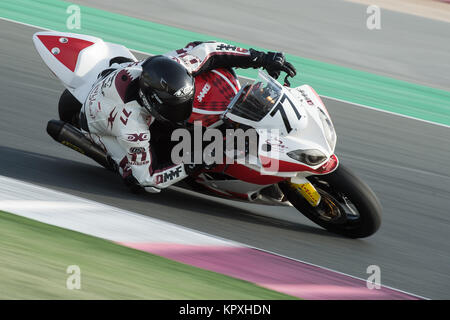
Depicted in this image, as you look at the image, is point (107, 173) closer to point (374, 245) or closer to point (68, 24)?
point (374, 245)

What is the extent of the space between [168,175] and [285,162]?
0.97 meters

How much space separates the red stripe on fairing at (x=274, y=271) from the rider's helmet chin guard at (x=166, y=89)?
1.07 m

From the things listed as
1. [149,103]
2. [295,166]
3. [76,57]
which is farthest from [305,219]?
[76,57]

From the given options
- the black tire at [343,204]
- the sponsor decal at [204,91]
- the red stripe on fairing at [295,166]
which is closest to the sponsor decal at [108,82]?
the sponsor decal at [204,91]

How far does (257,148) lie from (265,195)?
19.4 inches

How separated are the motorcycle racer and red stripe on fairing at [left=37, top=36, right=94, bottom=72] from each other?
56 cm

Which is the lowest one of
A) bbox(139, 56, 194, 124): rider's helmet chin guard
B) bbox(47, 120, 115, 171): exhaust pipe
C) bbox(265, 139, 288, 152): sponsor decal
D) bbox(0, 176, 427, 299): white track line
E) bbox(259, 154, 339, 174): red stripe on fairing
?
Answer: bbox(0, 176, 427, 299): white track line

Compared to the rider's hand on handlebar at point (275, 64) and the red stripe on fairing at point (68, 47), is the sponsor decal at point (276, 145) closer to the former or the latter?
the rider's hand on handlebar at point (275, 64)

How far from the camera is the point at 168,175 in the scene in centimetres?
545

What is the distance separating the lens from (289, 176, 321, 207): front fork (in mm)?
5145

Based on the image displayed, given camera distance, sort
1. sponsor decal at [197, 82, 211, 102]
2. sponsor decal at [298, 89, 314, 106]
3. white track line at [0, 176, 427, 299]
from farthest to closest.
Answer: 1. sponsor decal at [197, 82, 211, 102]
2. sponsor decal at [298, 89, 314, 106]
3. white track line at [0, 176, 427, 299]

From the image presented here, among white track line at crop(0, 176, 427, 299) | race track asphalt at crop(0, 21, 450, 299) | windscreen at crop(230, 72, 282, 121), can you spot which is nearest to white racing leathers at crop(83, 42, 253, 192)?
race track asphalt at crop(0, 21, 450, 299)

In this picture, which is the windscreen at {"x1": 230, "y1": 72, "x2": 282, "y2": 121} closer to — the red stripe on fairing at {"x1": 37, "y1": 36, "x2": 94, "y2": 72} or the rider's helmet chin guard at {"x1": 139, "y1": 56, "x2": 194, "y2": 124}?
the rider's helmet chin guard at {"x1": 139, "y1": 56, "x2": 194, "y2": 124}

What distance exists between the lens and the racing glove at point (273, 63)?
5.63 m
